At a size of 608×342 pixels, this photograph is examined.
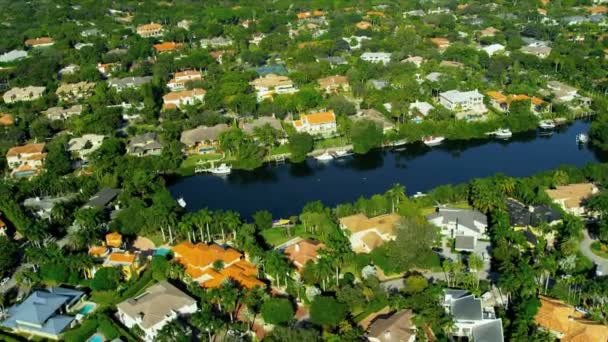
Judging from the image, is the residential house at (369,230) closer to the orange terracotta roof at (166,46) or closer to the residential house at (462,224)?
the residential house at (462,224)

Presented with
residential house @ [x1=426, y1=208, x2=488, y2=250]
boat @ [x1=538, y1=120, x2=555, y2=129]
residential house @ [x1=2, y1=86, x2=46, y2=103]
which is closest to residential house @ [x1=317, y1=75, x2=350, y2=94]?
boat @ [x1=538, y1=120, x2=555, y2=129]

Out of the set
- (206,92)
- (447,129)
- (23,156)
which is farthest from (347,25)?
(23,156)

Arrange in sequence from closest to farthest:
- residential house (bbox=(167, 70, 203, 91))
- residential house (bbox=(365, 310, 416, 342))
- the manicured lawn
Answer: residential house (bbox=(365, 310, 416, 342)), the manicured lawn, residential house (bbox=(167, 70, 203, 91))

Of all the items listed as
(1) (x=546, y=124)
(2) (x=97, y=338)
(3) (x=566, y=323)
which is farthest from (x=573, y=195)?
(2) (x=97, y=338)

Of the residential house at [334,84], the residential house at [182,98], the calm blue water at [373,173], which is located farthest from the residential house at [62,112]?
the residential house at [334,84]

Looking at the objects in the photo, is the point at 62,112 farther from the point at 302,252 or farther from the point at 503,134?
the point at 503,134

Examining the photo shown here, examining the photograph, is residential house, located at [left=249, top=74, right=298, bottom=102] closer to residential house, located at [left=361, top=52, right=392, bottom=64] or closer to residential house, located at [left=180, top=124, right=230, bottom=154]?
residential house, located at [left=180, top=124, right=230, bottom=154]
